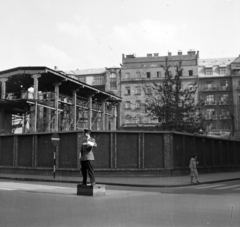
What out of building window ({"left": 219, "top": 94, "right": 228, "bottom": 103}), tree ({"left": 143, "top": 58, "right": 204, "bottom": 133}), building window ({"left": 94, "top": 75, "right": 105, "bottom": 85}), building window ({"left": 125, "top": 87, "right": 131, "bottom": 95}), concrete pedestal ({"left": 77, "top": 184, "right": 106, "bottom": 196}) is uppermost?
building window ({"left": 94, "top": 75, "right": 105, "bottom": 85})

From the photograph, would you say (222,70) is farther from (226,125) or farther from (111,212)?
(111,212)

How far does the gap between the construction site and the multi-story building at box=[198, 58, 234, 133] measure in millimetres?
21456

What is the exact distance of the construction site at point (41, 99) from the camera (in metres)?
37.2

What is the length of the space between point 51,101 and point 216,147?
74.8 feet

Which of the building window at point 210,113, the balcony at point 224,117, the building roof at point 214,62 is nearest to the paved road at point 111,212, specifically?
the balcony at point 224,117

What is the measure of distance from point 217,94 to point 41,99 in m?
37.3

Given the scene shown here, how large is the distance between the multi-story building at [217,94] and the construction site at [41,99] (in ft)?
70.4

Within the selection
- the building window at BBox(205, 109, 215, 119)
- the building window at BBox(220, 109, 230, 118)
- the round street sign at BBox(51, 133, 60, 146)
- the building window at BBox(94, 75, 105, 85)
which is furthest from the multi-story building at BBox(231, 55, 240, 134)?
the round street sign at BBox(51, 133, 60, 146)

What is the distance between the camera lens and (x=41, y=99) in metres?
45.4

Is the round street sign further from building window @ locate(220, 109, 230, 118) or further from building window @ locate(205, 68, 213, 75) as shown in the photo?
building window @ locate(205, 68, 213, 75)

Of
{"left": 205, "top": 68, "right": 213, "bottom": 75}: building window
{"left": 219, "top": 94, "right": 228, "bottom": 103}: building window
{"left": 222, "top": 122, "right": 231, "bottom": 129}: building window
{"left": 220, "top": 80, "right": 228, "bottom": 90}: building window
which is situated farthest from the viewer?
{"left": 205, "top": 68, "right": 213, "bottom": 75}: building window

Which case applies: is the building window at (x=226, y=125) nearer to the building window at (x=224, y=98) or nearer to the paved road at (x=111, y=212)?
the building window at (x=224, y=98)

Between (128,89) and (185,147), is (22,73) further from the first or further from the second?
(128,89)

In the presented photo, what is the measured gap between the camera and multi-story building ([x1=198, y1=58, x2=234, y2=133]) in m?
67.8
